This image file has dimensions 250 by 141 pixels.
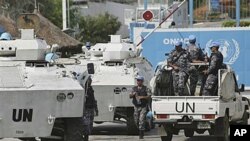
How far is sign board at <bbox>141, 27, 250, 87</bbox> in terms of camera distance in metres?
27.7

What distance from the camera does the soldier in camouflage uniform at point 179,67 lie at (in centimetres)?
1580

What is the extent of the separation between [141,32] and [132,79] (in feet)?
33.9

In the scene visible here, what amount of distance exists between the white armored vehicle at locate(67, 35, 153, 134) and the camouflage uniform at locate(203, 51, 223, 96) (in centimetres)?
291

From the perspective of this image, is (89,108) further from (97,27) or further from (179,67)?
(97,27)

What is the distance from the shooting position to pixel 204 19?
39.8 metres

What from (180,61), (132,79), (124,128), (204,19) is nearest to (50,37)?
(204,19)

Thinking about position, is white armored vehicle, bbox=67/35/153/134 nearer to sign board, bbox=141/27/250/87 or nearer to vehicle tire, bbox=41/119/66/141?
vehicle tire, bbox=41/119/66/141

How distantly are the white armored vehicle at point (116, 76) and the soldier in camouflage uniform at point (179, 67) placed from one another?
205cm

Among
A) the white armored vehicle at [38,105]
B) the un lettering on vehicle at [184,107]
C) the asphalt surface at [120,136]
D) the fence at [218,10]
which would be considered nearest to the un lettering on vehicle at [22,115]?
the white armored vehicle at [38,105]

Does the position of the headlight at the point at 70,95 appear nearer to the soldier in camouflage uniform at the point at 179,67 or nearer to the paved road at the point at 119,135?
the soldier in camouflage uniform at the point at 179,67

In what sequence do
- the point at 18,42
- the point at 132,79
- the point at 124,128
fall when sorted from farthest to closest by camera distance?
the point at 124,128 < the point at 132,79 < the point at 18,42

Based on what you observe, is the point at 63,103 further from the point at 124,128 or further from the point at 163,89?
the point at 124,128

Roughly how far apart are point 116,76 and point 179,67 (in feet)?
9.88

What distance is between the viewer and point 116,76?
18.8 m
